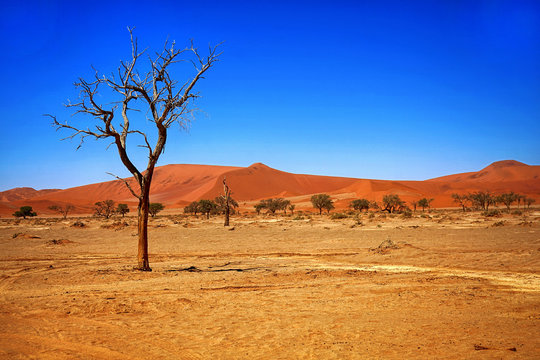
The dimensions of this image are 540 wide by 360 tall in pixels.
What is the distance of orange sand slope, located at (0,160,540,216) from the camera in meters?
111

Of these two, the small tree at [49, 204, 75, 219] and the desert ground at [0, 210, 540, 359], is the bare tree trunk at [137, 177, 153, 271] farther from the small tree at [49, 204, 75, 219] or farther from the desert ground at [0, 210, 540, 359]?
the small tree at [49, 204, 75, 219]

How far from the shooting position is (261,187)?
140625 mm

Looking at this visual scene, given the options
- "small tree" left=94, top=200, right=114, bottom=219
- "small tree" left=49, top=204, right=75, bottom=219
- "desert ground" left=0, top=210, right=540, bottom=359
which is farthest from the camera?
"small tree" left=49, top=204, right=75, bottom=219

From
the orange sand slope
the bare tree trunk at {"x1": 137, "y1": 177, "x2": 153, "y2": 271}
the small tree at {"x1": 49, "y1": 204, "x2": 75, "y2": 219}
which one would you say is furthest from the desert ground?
the orange sand slope

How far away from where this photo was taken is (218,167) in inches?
7180

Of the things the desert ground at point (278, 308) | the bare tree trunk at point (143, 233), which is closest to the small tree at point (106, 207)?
the bare tree trunk at point (143, 233)

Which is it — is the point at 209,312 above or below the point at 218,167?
below

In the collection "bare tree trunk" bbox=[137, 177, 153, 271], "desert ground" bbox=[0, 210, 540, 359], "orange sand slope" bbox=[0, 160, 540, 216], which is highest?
"orange sand slope" bbox=[0, 160, 540, 216]

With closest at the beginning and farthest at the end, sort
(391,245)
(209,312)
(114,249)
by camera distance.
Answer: (209,312)
(391,245)
(114,249)

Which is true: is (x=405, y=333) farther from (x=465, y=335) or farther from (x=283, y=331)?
(x=283, y=331)

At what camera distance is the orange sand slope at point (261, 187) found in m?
111

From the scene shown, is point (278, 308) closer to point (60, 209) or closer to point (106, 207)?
point (106, 207)

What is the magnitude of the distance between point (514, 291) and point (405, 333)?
4.48m

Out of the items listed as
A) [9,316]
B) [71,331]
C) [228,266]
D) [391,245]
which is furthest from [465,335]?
[391,245]
